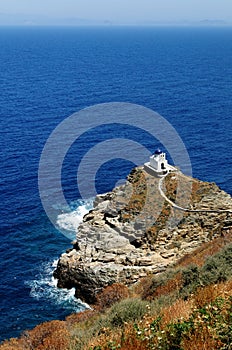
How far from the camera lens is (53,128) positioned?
89438mm

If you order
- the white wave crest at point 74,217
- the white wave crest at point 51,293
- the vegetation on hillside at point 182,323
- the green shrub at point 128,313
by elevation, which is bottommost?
the white wave crest at point 51,293

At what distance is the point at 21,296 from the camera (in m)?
42.5

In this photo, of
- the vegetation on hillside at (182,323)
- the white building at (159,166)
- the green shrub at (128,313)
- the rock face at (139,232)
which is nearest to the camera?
the vegetation on hillside at (182,323)

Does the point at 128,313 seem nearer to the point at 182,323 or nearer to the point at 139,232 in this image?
the point at 182,323

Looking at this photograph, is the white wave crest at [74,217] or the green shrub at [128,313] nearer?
the green shrub at [128,313]

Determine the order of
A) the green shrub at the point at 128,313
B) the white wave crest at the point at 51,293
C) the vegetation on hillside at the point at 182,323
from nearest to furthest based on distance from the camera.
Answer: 1. the vegetation on hillside at the point at 182,323
2. the green shrub at the point at 128,313
3. the white wave crest at the point at 51,293

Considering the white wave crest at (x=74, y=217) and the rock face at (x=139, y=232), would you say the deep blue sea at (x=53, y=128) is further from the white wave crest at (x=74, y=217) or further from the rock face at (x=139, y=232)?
the rock face at (x=139, y=232)

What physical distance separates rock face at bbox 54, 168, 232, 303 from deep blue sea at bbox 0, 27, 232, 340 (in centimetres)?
284

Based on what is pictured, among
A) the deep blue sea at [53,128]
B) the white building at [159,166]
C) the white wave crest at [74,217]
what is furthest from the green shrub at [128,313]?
the white wave crest at [74,217]

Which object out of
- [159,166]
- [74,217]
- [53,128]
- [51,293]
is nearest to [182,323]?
[51,293]

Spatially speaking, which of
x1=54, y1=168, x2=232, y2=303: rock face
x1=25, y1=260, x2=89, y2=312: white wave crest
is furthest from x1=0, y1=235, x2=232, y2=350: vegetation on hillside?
x1=54, y1=168, x2=232, y2=303: rock face

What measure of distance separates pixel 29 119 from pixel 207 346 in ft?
288

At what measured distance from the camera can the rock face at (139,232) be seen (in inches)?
1684

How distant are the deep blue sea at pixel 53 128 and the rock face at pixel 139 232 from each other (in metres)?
2.84
